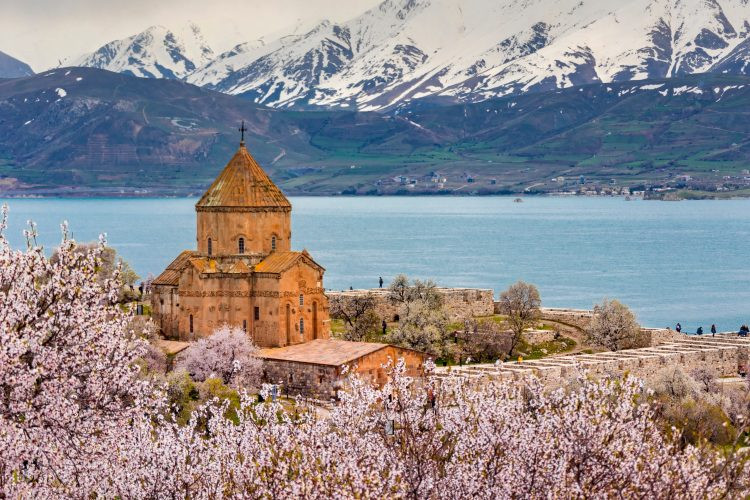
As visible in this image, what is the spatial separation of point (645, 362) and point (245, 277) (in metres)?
17.1

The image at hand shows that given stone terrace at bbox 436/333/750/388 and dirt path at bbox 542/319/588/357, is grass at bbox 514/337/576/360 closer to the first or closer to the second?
dirt path at bbox 542/319/588/357

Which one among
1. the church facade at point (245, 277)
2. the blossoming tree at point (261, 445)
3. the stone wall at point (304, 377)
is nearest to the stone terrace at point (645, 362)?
the stone wall at point (304, 377)

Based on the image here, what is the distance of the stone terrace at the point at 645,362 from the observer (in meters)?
52.3

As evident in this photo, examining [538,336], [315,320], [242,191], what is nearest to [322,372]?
[315,320]

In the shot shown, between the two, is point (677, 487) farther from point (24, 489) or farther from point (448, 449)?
point (24, 489)

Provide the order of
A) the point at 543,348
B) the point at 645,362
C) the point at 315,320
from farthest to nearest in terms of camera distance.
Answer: the point at 543,348 → the point at 315,320 → the point at 645,362

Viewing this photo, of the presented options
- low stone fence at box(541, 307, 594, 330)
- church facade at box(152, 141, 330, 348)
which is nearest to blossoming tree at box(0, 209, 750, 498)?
church facade at box(152, 141, 330, 348)

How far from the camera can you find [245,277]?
57125mm

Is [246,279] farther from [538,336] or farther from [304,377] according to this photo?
[538,336]

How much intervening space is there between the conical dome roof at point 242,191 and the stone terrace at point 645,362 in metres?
10.9

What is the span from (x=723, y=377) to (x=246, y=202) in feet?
71.1

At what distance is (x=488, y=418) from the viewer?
23.5 m

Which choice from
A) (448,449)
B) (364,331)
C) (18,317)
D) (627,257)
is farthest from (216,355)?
(627,257)

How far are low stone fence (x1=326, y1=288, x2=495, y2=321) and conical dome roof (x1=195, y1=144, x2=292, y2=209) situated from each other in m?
13.4
